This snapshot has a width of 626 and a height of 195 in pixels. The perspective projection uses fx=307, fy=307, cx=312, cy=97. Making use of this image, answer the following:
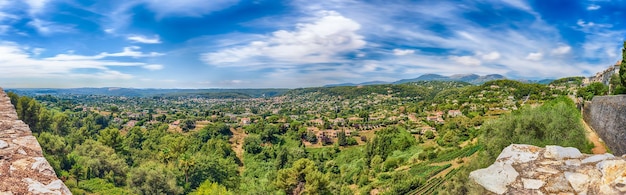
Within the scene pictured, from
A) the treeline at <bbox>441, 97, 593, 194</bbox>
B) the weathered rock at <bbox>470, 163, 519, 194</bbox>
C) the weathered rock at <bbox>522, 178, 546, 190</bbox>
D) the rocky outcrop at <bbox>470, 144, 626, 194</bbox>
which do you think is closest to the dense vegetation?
the treeline at <bbox>441, 97, 593, 194</bbox>

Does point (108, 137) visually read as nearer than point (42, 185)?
No

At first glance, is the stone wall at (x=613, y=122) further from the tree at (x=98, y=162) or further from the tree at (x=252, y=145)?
the tree at (x=252, y=145)

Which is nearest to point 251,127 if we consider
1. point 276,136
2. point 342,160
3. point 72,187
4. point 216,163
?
point 276,136

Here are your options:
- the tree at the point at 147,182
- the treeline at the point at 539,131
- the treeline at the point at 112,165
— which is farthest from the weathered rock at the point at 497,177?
the tree at the point at 147,182

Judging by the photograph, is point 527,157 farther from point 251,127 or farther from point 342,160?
point 251,127

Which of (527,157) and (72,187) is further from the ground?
(527,157)

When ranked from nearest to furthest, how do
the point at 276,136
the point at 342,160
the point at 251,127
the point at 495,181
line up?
the point at 495,181, the point at 342,160, the point at 276,136, the point at 251,127

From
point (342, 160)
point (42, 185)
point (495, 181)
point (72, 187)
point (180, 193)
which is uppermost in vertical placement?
point (42, 185)
